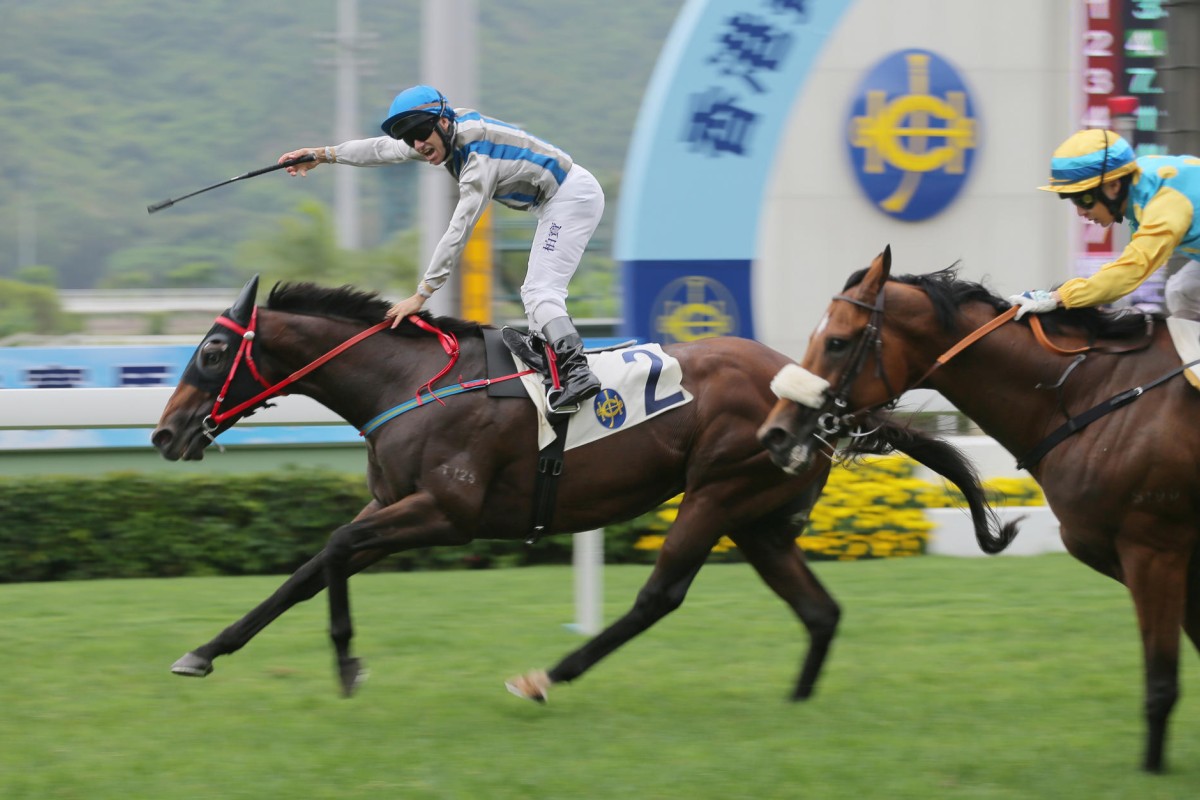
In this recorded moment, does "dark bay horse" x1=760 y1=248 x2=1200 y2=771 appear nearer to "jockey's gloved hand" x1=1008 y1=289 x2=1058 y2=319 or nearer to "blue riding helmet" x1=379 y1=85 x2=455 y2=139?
"jockey's gloved hand" x1=1008 y1=289 x2=1058 y2=319

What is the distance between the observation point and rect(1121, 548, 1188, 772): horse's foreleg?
464 cm

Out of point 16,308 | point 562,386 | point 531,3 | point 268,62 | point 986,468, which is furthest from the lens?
point 531,3

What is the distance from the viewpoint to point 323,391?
5.84 m

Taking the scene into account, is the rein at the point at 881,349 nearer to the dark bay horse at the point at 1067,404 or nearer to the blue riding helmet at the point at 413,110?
the dark bay horse at the point at 1067,404

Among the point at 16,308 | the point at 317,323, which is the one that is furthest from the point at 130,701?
the point at 16,308

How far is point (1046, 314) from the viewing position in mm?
4977

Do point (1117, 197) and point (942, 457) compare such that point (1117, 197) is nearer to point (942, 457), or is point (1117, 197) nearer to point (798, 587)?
point (942, 457)

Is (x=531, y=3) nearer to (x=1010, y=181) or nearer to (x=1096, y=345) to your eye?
(x=1010, y=181)

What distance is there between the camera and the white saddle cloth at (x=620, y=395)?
18.6ft

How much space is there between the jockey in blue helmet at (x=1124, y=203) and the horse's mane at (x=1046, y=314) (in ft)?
0.27

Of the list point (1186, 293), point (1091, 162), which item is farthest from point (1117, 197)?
point (1186, 293)

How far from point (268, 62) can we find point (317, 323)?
180 feet

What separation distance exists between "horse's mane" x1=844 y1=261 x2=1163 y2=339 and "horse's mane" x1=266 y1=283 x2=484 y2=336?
A: 1.80 meters

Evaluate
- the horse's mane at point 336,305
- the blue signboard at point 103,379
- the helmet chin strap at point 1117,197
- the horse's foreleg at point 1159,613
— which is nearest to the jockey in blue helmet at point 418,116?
the horse's mane at point 336,305
